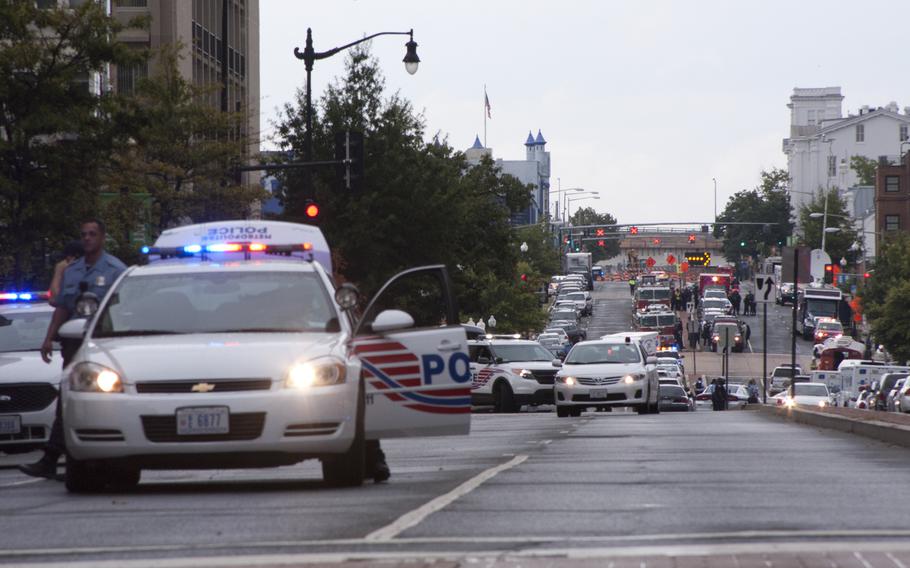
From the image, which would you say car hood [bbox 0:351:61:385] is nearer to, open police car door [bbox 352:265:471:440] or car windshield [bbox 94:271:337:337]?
car windshield [bbox 94:271:337:337]

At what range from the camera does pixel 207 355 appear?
12148 millimetres

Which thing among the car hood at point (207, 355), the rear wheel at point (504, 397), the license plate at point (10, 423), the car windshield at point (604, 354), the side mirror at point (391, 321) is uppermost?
the side mirror at point (391, 321)

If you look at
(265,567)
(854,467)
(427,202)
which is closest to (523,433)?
(854,467)

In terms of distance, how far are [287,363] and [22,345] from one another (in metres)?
9.54

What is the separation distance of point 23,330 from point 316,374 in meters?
9.76

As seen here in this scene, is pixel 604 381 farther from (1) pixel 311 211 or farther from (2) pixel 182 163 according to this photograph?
(2) pixel 182 163

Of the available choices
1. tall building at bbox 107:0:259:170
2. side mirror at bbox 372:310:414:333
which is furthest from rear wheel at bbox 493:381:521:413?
side mirror at bbox 372:310:414:333

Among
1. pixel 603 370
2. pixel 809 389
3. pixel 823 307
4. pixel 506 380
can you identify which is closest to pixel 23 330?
pixel 603 370

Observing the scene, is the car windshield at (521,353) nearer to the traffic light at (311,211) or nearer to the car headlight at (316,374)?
the traffic light at (311,211)

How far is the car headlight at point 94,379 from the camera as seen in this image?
12.1 meters

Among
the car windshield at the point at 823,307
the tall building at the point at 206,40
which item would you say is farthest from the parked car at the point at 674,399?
the car windshield at the point at 823,307

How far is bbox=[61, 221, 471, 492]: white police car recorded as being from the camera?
472 inches

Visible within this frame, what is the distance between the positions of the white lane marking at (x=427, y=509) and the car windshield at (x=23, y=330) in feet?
27.0

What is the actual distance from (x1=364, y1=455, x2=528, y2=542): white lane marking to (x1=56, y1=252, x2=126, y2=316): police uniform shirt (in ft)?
11.5
